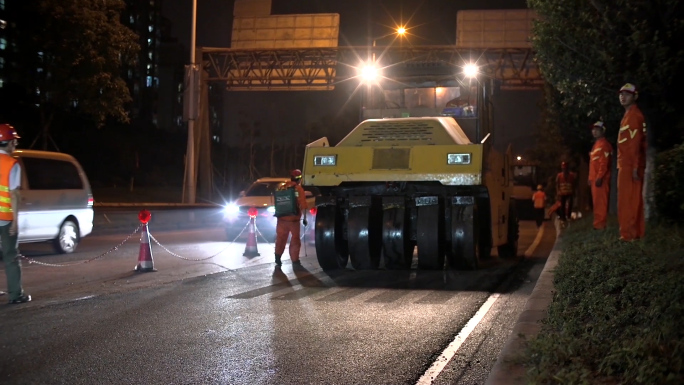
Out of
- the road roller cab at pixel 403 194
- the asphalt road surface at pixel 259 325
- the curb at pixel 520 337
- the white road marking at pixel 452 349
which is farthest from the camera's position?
the road roller cab at pixel 403 194

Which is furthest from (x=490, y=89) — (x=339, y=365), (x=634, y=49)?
(x=339, y=365)

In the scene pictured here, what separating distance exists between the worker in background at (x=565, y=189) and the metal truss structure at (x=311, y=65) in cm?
1218

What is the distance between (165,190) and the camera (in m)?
59.5

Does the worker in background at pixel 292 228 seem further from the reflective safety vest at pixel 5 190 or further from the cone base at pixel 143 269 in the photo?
the reflective safety vest at pixel 5 190

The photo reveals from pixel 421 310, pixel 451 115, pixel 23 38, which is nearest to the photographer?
pixel 421 310

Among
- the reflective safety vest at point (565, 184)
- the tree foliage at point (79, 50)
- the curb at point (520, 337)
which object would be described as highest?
the tree foliage at point (79, 50)

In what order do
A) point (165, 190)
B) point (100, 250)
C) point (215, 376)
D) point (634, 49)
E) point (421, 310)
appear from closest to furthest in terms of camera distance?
point (215, 376)
point (421, 310)
point (634, 49)
point (100, 250)
point (165, 190)

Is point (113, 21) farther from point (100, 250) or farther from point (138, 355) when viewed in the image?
point (138, 355)

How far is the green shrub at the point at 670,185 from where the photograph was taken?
32.0 ft

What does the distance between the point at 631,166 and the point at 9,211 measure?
24.6 feet

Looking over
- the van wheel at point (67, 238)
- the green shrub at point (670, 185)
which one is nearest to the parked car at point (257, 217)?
the van wheel at point (67, 238)

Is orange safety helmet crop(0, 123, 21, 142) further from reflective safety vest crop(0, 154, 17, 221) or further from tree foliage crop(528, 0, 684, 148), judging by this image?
tree foliage crop(528, 0, 684, 148)

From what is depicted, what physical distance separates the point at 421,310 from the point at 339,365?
2412 mm

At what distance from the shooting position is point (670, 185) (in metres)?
10.3
